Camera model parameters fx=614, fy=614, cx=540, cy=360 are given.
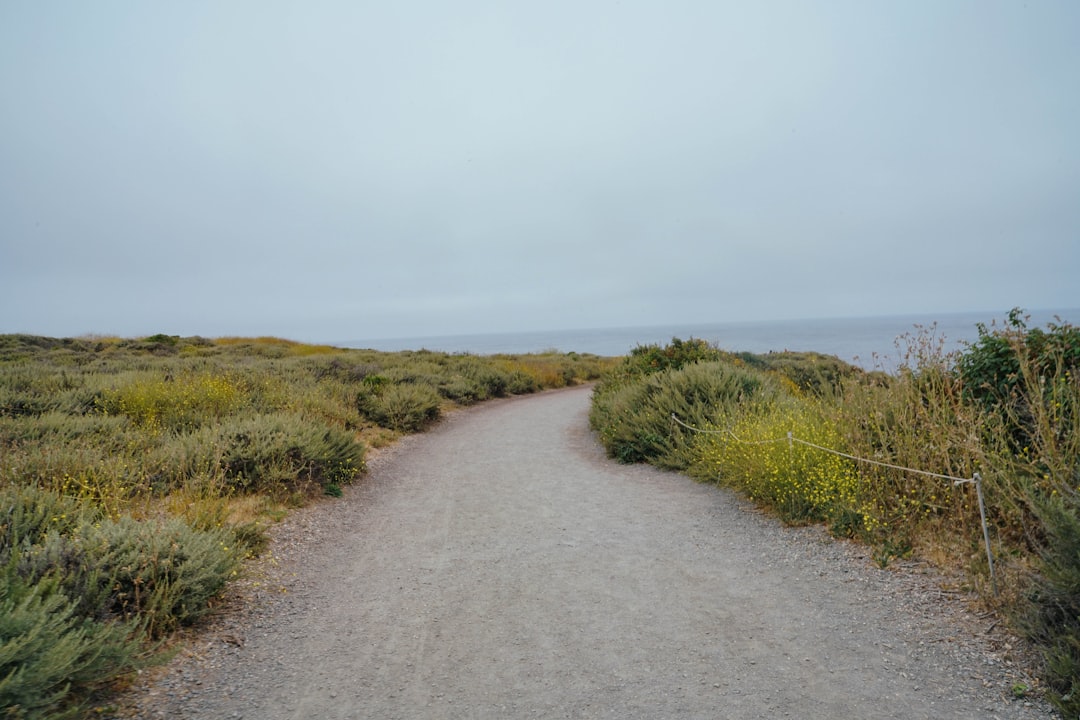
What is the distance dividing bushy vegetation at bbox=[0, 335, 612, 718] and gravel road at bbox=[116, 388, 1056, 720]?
0.37m

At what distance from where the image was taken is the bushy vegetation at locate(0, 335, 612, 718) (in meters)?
3.18

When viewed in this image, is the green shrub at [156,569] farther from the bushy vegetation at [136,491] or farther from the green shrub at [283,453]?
the green shrub at [283,453]

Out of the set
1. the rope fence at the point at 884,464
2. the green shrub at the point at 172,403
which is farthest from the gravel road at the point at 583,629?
the green shrub at the point at 172,403

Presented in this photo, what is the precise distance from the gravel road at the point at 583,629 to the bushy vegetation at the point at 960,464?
302 millimetres

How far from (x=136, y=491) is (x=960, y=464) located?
787 centimetres

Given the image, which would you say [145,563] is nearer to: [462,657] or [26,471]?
[462,657]

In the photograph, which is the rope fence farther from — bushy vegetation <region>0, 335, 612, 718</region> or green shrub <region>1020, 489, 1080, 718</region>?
bushy vegetation <region>0, 335, 612, 718</region>

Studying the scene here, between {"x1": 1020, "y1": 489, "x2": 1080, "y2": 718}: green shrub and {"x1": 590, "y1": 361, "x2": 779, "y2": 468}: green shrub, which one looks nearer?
{"x1": 1020, "y1": 489, "x2": 1080, "y2": 718}: green shrub

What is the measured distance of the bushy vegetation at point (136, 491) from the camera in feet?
10.4

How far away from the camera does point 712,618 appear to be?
4258 millimetres

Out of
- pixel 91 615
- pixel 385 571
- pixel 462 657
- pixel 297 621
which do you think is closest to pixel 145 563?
pixel 91 615

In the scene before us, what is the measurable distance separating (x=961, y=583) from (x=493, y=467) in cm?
637

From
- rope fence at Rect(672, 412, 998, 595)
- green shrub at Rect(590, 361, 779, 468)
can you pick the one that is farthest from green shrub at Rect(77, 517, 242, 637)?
green shrub at Rect(590, 361, 779, 468)

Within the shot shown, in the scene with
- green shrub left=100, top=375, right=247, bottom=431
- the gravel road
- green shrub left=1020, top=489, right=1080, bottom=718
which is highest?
green shrub left=100, top=375, right=247, bottom=431
